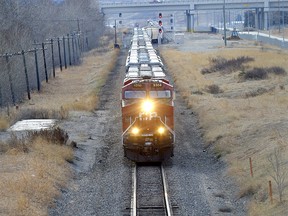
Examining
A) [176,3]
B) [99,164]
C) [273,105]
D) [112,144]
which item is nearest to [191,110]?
[273,105]

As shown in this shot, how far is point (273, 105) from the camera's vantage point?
32406 mm

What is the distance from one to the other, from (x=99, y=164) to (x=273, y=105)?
41.6 ft

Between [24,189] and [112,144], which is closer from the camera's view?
[24,189]

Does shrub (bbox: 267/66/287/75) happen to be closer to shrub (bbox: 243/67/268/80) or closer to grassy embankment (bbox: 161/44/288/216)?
grassy embankment (bbox: 161/44/288/216)

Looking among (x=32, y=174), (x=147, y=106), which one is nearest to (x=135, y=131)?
(x=147, y=106)

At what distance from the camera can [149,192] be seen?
61.4 feet

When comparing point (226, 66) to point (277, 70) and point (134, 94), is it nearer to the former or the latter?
point (277, 70)

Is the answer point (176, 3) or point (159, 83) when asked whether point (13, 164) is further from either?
point (176, 3)

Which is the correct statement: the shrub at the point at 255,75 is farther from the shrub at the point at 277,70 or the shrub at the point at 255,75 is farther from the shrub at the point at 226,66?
the shrub at the point at 226,66

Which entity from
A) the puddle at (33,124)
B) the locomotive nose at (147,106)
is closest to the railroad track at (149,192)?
the locomotive nose at (147,106)

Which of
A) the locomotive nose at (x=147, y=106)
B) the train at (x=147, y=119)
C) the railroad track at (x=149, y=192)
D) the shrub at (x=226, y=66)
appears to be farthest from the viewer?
the shrub at (x=226, y=66)

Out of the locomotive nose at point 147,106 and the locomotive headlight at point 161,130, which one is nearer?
the locomotive headlight at point 161,130

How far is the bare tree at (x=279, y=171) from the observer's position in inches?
667

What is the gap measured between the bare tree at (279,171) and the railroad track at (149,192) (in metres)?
2.93
